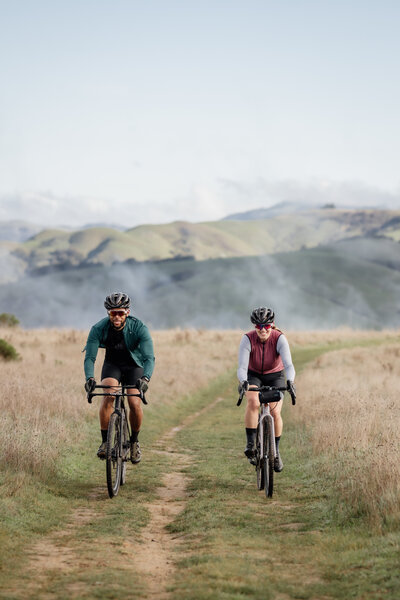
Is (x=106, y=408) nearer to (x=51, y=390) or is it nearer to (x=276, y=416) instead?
(x=276, y=416)

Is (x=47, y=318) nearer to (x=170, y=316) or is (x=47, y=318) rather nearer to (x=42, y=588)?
(x=170, y=316)

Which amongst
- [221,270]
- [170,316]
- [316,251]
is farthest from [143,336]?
[316,251]


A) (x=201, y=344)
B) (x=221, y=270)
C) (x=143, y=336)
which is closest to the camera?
(x=143, y=336)

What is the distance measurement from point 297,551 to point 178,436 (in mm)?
8736

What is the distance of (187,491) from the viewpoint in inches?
398

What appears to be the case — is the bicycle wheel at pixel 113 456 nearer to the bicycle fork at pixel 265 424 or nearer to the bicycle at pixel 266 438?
the bicycle at pixel 266 438

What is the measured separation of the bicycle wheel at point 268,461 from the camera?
931 centimetres

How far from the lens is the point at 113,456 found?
9461 millimetres

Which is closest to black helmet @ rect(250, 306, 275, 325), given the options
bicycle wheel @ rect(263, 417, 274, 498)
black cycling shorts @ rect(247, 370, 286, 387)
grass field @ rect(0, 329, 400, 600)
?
black cycling shorts @ rect(247, 370, 286, 387)

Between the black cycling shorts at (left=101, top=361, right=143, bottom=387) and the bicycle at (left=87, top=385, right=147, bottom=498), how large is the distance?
17 centimetres

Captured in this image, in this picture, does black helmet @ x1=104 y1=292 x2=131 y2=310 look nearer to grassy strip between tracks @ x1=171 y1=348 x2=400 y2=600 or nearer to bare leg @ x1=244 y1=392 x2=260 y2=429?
bare leg @ x1=244 y1=392 x2=260 y2=429

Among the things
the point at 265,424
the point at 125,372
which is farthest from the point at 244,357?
the point at 125,372

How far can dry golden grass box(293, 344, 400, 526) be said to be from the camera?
8062 millimetres

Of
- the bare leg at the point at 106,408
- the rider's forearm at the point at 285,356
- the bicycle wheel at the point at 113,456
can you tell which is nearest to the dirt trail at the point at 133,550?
the bicycle wheel at the point at 113,456
